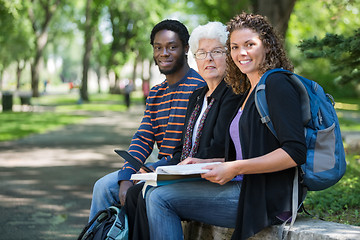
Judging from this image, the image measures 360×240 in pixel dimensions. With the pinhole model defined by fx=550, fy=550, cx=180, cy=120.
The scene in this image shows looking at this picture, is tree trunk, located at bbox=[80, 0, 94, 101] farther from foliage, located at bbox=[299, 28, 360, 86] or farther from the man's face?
the man's face

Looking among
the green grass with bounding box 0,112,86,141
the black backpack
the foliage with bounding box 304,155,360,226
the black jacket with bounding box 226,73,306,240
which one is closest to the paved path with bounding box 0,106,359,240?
the green grass with bounding box 0,112,86,141

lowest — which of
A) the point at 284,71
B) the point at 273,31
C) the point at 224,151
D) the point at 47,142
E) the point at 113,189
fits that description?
the point at 47,142

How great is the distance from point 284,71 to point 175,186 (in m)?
0.89

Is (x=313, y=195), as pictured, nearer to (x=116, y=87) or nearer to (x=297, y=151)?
(x=297, y=151)

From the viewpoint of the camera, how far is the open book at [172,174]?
292 cm

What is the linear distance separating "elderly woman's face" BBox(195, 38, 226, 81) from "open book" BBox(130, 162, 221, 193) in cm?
87

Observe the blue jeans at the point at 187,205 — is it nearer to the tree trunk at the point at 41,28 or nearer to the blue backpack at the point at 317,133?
the blue backpack at the point at 317,133

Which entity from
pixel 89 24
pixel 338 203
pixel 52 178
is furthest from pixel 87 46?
pixel 338 203

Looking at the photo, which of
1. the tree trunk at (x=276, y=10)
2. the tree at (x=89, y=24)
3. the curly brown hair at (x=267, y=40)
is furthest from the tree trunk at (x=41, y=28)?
the curly brown hair at (x=267, y=40)

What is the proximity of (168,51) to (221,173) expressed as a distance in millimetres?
1623

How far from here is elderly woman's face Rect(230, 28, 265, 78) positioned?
316 cm

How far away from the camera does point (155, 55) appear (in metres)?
4.31

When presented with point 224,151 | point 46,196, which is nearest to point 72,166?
point 46,196

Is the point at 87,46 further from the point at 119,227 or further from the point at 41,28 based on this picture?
the point at 119,227
